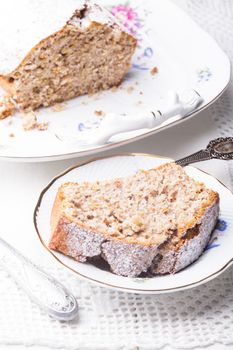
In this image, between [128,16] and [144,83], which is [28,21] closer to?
[144,83]

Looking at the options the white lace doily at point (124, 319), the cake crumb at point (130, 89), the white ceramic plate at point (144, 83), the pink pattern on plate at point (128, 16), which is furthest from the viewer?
the pink pattern on plate at point (128, 16)

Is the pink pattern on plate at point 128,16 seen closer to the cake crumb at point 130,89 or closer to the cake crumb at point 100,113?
the cake crumb at point 130,89

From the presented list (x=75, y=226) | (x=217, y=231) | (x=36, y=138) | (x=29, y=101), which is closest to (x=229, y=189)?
(x=217, y=231)

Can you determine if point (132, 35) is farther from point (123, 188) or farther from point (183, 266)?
point (183, 266)

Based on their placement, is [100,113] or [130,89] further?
[130,89]

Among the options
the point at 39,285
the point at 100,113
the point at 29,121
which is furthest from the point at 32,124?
the point at 39,285

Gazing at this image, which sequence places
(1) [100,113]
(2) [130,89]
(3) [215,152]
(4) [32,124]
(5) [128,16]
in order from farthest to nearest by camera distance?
(5) [128,16], (2) [130,89], (1) [100,113], (4) [32,124], (3) [215,152]

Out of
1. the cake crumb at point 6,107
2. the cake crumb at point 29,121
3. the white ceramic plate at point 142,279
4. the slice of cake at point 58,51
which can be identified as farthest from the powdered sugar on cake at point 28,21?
the white ceramic plate at point 142,279
